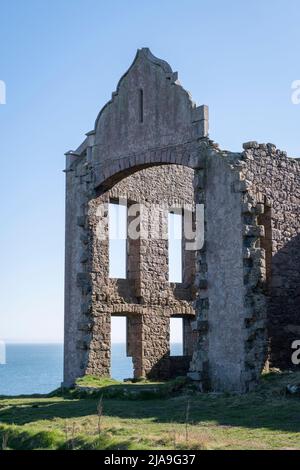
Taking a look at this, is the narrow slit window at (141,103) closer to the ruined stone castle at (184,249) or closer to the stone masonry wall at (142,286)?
the ruined stone castle at (184,249)

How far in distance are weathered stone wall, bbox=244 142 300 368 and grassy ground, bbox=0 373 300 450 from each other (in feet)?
4.99

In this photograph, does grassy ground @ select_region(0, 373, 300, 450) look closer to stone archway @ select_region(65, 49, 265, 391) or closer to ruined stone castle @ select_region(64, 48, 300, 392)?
stone archway @ select_region(65, 49, 265, 391)

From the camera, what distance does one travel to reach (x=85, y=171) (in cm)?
1988

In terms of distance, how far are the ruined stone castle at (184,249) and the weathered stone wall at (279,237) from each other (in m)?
0.03

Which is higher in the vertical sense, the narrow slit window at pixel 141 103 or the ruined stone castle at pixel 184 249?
the narrow slit window at pixel 141 103

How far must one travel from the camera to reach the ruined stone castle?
15711 mm

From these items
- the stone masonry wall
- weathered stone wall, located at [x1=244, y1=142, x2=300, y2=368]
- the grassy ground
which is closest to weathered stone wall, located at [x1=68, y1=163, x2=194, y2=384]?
the stone masonry wall

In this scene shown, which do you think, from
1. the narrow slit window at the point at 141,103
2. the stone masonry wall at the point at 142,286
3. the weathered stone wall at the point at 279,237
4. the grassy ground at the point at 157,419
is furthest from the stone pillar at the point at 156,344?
the narrow slit window at the point at 141,103

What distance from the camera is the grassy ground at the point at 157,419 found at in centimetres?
939

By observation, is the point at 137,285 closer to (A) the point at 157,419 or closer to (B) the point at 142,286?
(B) the point at 142,286

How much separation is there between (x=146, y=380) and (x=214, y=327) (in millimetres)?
5194

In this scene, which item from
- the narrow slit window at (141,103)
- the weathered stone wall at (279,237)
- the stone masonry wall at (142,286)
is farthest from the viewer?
the stone masonry wall at (142,286)
